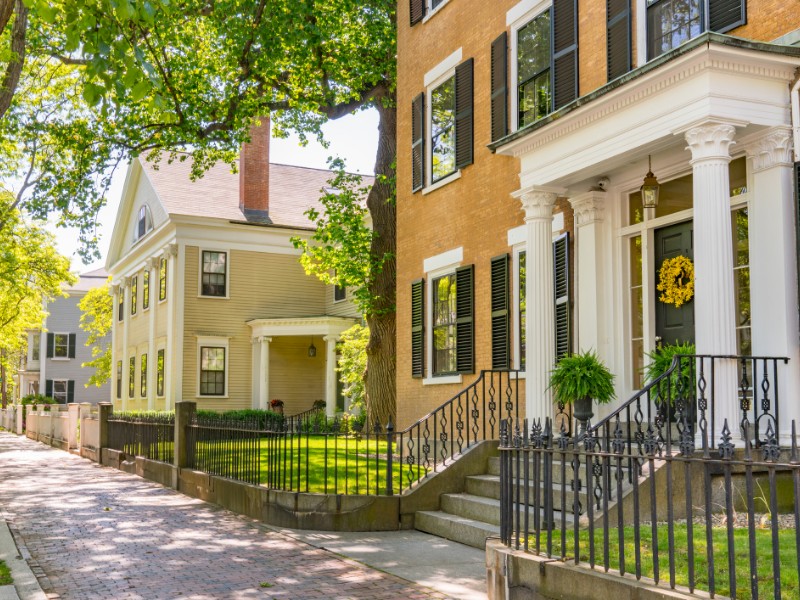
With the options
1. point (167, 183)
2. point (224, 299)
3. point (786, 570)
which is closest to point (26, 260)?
point (167, 183)

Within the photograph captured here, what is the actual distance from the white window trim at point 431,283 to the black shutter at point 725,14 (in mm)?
6024

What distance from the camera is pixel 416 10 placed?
17219 mm

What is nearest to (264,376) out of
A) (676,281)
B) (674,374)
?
(676,281)

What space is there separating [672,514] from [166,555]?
222 inches

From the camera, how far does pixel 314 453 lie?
54.1ft

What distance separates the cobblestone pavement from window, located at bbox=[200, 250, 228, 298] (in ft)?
58.3

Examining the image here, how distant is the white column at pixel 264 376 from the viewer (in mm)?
32500

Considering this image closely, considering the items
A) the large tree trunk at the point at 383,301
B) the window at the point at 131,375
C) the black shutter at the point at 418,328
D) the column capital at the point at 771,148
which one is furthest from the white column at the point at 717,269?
the window at the point at 131,375

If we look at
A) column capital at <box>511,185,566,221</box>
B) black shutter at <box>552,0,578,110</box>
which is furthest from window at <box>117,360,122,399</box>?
column capital at <box>511,185,566,221</box>

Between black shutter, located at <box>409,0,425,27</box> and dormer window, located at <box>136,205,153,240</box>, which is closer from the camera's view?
black shutter, located at <box>409,0,425,27</box>

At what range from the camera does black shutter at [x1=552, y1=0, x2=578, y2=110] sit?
40.5 feet

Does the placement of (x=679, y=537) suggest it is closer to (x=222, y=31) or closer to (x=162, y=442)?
(x=162, y=442)

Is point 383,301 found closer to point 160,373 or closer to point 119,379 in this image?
point 160,373

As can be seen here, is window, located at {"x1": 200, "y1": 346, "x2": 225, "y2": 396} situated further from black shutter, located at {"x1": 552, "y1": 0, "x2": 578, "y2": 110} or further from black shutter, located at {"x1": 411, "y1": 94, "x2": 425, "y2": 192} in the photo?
black shutter, located at {"x1": 552, "y1": 0, "x2": 578, "y2": 110}
